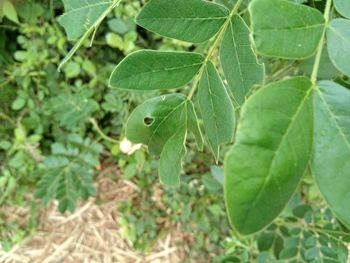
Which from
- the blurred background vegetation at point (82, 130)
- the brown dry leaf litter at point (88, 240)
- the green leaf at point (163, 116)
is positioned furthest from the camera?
the brown dry leaf litter at point (88, 240)

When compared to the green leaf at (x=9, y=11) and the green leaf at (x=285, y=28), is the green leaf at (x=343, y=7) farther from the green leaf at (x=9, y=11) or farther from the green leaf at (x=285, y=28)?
the green leaf at (x=9, y=11)

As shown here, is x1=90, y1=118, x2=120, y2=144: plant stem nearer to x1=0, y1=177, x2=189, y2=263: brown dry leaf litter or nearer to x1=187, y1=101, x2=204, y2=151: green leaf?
x1=0, y1=177, x2=189, y2=263: brown dry leaf litter

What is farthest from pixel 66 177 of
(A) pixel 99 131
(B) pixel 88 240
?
(B) pixel 88 240

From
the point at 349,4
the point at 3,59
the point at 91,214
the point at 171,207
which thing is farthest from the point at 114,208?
the point at 349,4

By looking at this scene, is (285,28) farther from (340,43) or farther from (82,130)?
(82,130)

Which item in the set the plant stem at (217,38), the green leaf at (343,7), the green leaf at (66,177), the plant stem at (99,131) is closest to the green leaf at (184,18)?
the plant stem at (217,38)

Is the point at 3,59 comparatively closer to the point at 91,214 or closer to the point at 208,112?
the point at 91,214
